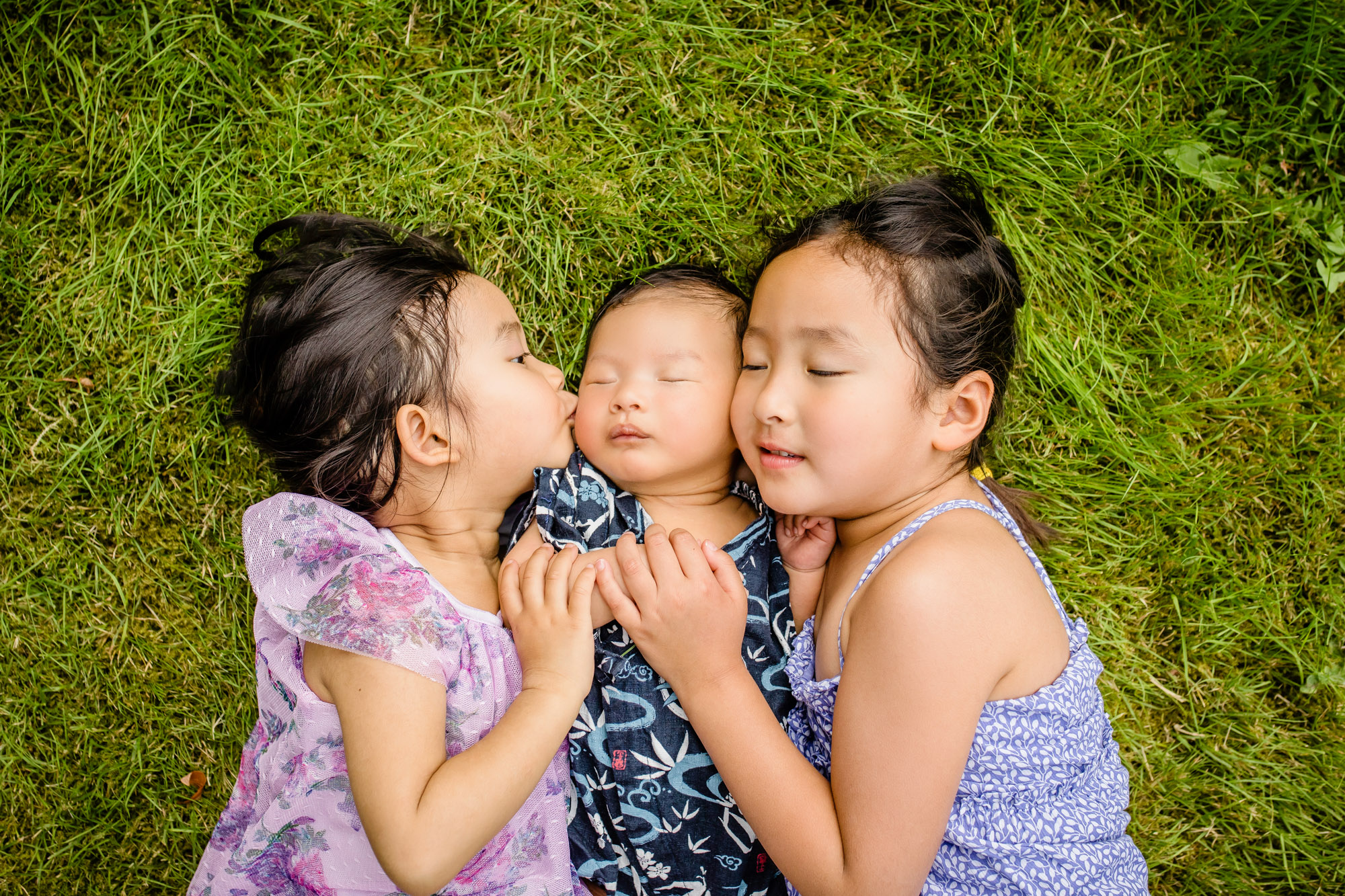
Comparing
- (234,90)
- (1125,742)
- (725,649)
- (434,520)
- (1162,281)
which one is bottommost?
(1125,742)

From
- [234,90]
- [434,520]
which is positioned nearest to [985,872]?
[434,520]

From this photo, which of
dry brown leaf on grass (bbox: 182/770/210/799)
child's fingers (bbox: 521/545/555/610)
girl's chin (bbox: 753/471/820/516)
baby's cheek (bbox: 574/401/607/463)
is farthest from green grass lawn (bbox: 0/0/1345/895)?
girl's chin (bbox: 753/471/820/516)

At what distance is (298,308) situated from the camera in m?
2.38

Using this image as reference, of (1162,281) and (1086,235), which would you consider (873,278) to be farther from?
(1162,281)

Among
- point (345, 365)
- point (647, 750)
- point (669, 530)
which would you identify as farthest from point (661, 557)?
point (345, 365)

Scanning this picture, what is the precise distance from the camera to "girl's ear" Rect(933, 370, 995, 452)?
7.21ft

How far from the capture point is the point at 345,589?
220cm

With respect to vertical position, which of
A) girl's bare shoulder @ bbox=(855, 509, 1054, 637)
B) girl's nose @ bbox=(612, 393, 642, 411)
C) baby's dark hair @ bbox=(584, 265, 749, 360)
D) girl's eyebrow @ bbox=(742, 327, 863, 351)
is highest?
girl's eyebrow @ bbox=(742, 327, 863, 351)

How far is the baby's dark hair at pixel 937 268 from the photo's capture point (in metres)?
2.16

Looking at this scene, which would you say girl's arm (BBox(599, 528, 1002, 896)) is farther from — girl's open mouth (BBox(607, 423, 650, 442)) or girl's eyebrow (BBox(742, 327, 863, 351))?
girl's eyebrow (BBox(742, 327, 863, 351))

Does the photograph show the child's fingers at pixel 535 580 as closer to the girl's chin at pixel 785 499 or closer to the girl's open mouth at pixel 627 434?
the girl's open mouth at pixel 627 434

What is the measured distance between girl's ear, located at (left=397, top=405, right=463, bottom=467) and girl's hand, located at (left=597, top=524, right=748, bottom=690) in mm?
563

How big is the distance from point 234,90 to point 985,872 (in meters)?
3.55

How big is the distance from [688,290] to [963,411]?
947 mm
